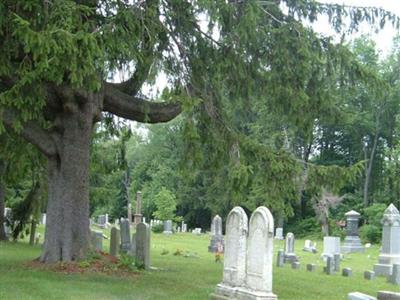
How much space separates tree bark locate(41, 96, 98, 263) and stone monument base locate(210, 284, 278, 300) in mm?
4332

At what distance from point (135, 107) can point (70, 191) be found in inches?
95.3

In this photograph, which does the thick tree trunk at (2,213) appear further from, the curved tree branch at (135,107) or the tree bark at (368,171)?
the tree bark at (368,171)

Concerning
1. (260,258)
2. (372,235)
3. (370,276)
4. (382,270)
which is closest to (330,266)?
(370,276)

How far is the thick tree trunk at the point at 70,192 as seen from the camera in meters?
13.4

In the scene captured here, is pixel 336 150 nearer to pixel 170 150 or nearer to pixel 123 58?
pixel 170 150

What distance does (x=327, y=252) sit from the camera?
21.5 m

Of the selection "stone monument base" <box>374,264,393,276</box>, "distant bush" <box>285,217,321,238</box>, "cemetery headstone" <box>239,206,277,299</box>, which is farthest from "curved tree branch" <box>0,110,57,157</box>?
"distant bush" <box>285,217,321,238</box>

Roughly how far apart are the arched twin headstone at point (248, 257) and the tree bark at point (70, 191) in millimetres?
4350

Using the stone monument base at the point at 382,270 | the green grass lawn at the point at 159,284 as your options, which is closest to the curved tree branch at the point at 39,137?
the green grass lawn at the point at 159,284

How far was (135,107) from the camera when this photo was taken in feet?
47.0

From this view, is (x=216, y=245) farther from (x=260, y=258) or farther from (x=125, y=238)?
(x=260, y=258)

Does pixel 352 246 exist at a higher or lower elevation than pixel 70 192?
lower

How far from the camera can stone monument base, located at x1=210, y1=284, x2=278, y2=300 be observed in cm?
912

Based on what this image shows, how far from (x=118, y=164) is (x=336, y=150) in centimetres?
4252
